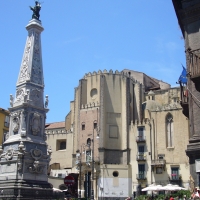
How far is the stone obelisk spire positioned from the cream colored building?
23917 millimetres

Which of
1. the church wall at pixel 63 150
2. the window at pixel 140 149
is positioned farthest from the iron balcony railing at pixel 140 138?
the church wall at pixel 63 150

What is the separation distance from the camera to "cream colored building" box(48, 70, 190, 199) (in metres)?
50.5

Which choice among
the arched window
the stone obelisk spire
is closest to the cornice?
the stone obelisk spire

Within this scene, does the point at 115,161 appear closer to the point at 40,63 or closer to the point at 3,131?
the point at 3,131

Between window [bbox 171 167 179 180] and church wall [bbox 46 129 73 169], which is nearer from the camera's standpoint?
window [bbox 171 167 179 180]

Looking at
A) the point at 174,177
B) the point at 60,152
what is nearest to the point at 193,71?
the point at 174,177

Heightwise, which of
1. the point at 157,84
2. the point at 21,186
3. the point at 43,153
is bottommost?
the point at 21,186

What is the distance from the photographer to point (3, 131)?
5138cm

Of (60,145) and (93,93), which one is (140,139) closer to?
(93,93)

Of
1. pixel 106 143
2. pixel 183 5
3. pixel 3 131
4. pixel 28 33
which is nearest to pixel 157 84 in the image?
pixel 106 143

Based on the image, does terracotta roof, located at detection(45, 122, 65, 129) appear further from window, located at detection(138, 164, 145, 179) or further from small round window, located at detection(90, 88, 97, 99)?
window, located at detection(138, 164, 145, 179)

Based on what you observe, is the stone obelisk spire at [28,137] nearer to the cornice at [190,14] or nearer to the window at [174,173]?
the cornice at [190,14]

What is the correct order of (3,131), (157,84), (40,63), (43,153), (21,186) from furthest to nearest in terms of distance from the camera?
1. (157,84)
2. (3,131)
3. (40,63)
4. (43,153)
5. (21,186)

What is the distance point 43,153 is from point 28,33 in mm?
9669
